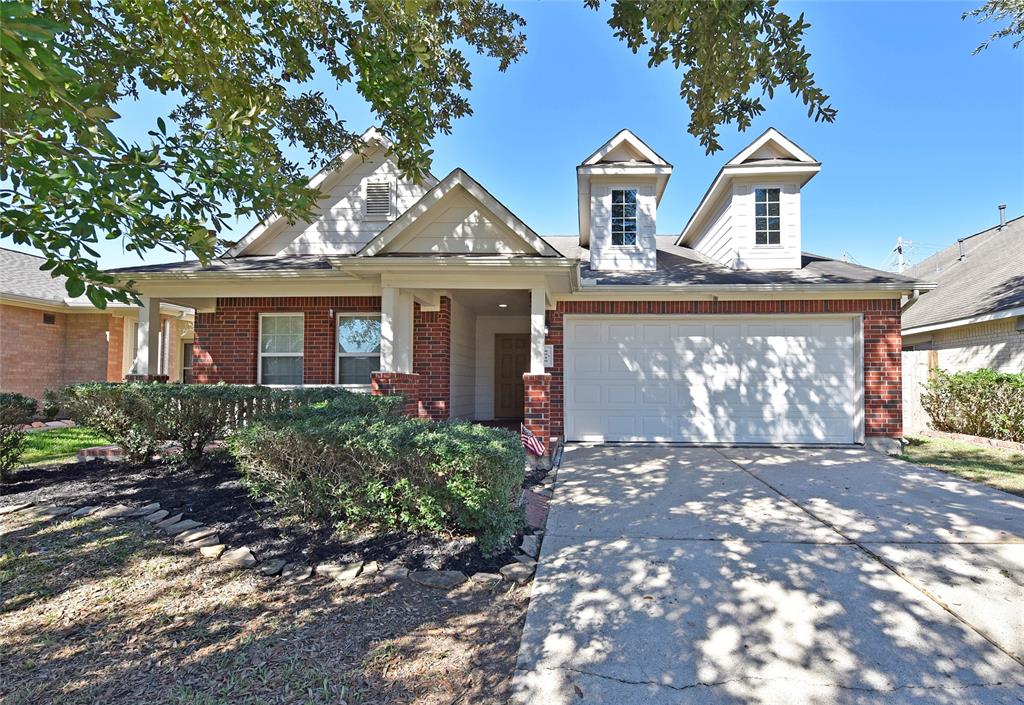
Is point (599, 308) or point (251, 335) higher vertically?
point (599, 308)

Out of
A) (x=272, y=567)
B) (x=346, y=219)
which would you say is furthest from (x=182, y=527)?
(x=346, y=219)

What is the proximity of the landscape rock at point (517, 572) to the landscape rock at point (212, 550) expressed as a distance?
2.21 meters

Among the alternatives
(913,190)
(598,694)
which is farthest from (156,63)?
(913,190)

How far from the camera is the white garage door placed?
8.70m

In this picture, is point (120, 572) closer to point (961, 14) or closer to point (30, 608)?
point (30, 608)

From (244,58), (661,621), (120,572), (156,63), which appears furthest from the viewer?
(244,58)

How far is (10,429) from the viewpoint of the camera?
5875mm

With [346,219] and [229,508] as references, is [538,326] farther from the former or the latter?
[346,219]

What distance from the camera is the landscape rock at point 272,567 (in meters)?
3.51

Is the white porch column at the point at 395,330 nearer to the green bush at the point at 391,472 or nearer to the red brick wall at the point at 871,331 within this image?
the red brick wall at the point at 871,331

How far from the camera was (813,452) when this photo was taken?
26.6ft

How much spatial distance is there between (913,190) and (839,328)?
9991mm

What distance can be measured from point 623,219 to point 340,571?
8.43 meters

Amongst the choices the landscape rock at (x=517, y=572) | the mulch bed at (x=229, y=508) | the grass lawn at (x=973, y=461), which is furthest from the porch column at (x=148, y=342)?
the grass lawn at (x=973, y=461)
